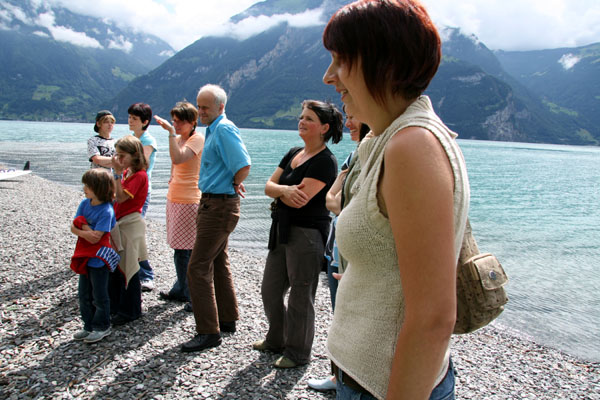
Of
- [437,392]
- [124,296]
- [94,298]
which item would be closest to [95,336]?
[94,298]

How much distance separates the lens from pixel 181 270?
6.53 metres

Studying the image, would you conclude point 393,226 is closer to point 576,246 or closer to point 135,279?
point 135,279

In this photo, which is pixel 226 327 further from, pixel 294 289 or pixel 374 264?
pixel 374 264

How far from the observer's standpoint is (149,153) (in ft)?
22.7

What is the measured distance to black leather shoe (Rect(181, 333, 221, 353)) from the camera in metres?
5.04

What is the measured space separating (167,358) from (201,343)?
1.34ft

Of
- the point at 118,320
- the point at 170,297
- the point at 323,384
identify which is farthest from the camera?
the point at 170,297

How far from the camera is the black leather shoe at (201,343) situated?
5.04m

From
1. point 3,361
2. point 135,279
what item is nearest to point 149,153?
point 135,279

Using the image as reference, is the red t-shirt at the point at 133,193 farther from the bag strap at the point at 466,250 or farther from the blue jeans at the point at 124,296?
the bag strap at the point at 466,250

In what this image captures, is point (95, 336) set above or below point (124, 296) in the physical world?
below

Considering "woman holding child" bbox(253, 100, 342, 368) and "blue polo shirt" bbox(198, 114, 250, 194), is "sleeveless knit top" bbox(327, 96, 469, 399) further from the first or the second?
"blue polo shirt" bbox(198, 114, 250, 194)

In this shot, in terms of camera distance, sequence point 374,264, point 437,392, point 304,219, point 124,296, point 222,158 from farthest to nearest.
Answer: point 124,296, point 222,158, point 304,219, point 437,392, point 374,264

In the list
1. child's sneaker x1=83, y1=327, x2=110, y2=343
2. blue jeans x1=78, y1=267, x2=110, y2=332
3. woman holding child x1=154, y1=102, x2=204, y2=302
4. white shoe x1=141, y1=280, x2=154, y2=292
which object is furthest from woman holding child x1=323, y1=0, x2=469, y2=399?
white shoe x1=141, y1=280, x2=154, y2=292
